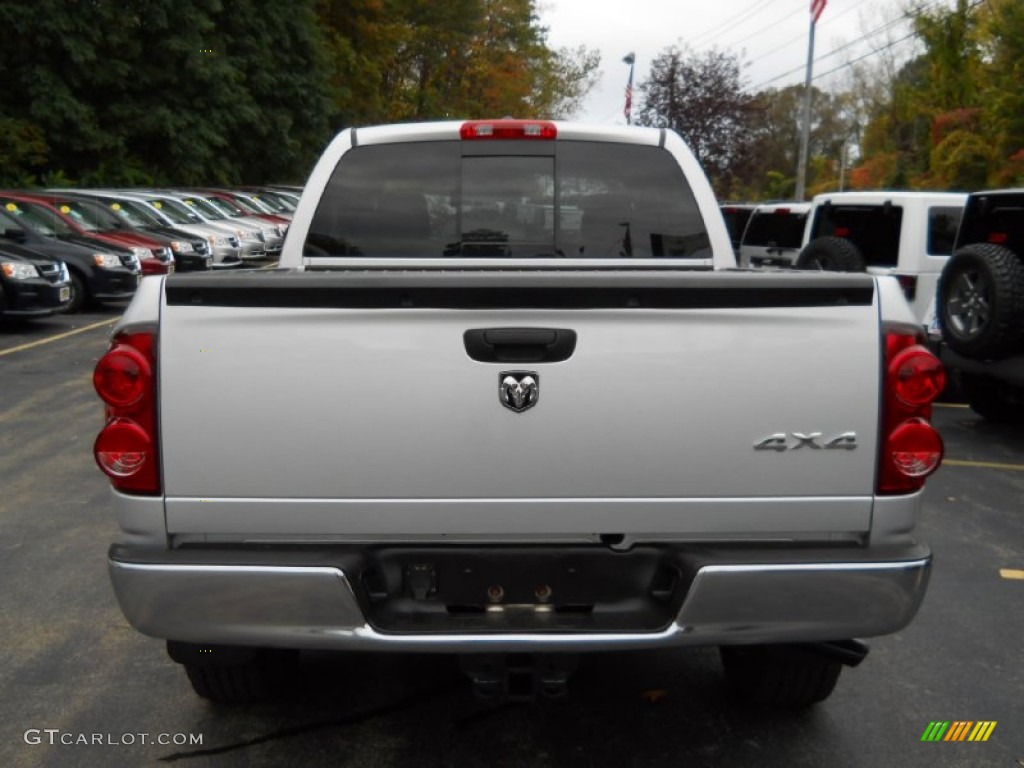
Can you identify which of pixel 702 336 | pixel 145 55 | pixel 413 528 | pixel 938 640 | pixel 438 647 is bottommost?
pixel 938 640

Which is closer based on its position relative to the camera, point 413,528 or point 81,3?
point 413,528

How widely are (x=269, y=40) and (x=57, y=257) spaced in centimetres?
2598

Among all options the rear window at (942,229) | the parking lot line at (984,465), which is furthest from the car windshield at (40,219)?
the parking lot line at (984,465)

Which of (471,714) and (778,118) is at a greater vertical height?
(778,118)

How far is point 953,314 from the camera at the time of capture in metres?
8.81

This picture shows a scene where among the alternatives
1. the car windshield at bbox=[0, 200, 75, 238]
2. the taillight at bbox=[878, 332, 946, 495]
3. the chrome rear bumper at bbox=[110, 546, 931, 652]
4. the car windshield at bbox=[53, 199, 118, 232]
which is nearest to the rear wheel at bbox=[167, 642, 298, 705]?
the chrome rear bumper at bbox=[110, 546, 931, 652]

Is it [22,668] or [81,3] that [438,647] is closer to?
[22,668]

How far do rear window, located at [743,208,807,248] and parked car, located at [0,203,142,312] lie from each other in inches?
364

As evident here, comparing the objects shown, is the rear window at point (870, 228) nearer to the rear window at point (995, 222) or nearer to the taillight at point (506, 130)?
the rear window at point (995, 222)

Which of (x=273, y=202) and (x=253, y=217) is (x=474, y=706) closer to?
(x=253, y=217)

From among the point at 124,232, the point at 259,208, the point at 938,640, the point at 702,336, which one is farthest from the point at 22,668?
the point at 259,208

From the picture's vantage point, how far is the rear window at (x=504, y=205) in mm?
4457

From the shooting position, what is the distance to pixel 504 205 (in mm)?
4508

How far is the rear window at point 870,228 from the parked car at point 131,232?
33.5ft
